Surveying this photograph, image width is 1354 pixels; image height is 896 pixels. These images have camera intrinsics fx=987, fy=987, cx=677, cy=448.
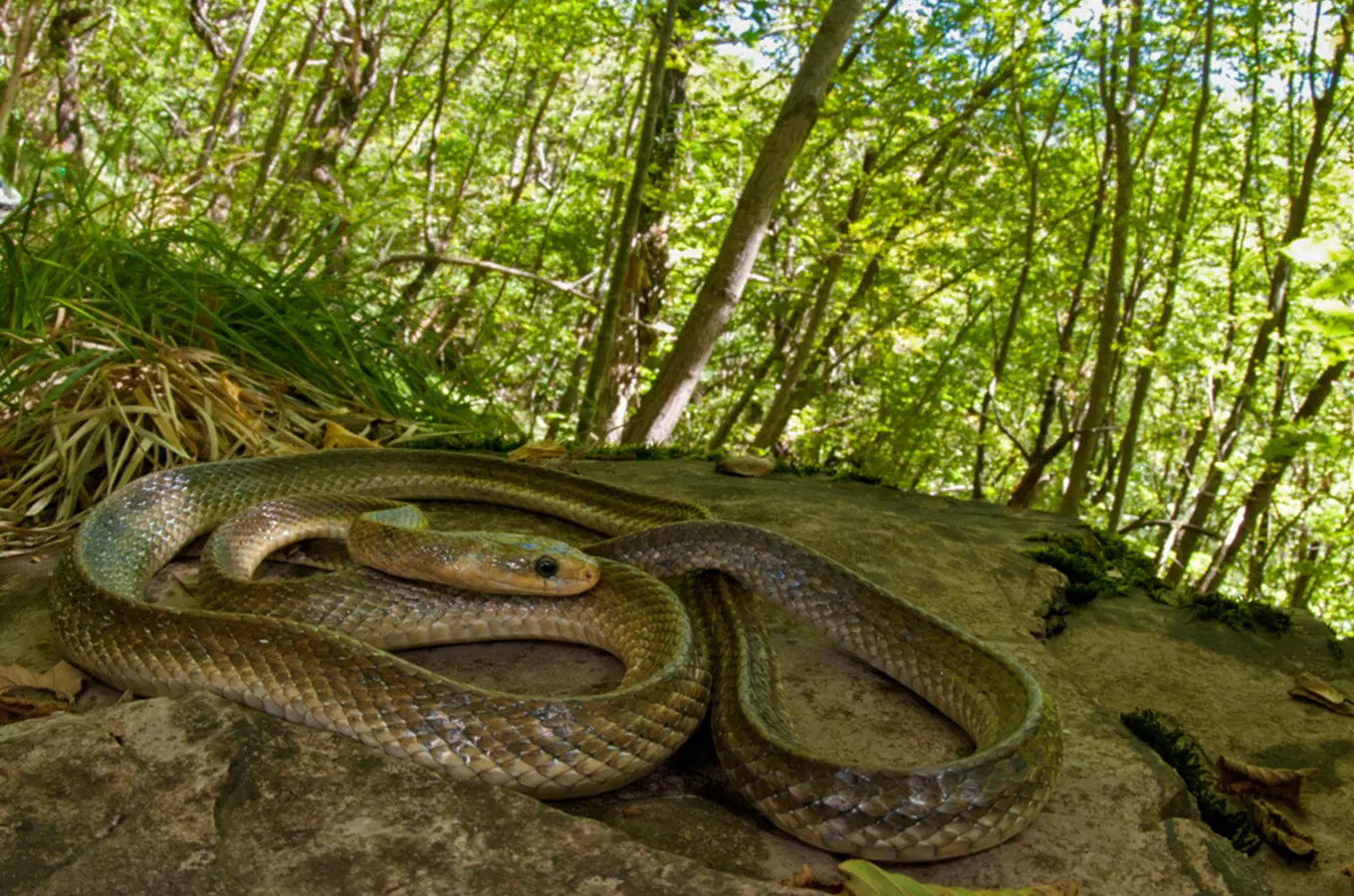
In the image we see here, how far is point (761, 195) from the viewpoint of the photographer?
6.98 meters

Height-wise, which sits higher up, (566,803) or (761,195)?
(761,195)

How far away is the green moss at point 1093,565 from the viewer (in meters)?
4.46

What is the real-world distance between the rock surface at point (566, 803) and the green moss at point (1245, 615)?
1.35 ft

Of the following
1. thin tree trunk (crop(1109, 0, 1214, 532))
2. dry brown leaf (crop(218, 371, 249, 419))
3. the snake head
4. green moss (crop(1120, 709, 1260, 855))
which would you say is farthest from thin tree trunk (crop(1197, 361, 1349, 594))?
dry brown leaf (crop(218, 371, 249, 419))

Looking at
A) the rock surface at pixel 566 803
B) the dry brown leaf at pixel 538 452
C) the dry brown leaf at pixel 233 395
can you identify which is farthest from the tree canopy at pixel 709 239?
the rock surface at pixel 566 803

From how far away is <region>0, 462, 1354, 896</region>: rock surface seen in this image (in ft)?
6.44

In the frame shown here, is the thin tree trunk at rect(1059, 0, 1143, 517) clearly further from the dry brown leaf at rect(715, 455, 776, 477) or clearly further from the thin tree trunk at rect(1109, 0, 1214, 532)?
the dry brown leaf at rect(715, 455, 776, 477)

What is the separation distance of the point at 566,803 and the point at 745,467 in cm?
356

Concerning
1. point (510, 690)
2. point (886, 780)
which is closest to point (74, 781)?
point (510, 690)

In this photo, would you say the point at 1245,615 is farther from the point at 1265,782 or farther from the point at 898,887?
the point at 898,887

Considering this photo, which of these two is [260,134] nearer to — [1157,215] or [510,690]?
[1157,215]

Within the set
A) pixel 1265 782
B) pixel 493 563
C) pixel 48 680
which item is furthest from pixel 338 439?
pixel 1265 782

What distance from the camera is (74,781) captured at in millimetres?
2102

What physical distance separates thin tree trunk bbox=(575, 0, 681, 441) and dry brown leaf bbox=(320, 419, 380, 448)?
113 inches
